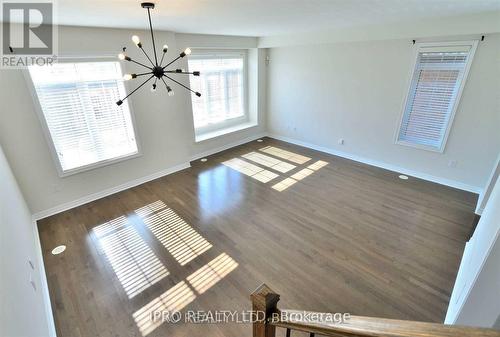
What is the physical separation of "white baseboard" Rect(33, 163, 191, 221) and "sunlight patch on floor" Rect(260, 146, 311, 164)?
7.02 feet

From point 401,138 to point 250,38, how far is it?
4219 millimetres

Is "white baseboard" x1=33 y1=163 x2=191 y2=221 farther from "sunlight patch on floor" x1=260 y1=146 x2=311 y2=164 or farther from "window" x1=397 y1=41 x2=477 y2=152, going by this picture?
"window" x1=397 y1=41 x2=477 y2=152

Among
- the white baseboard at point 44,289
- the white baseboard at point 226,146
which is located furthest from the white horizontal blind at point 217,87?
the white baseboard at point 44,289

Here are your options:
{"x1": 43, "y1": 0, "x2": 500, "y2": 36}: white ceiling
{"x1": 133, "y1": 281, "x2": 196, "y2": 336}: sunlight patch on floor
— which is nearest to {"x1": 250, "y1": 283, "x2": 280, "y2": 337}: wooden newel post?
{"x1": 133, "y1": 281, "x2": 196, "y2": 336}: sunlight patch on floor

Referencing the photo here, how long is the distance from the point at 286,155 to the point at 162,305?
14.1 ft

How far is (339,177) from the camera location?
Result: 4805 mm

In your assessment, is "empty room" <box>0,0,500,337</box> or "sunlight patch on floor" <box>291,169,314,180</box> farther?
"sunlight patch on floor" <box>291,169,314,180</box>

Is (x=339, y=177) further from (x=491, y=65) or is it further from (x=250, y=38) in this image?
(x=250, y=38)

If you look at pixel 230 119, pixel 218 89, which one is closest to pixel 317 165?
pixel 230 119

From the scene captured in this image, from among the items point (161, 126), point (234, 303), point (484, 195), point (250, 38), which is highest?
point (250, 38)

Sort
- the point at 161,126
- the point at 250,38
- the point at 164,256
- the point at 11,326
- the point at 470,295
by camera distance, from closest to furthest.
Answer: the point at 11,326 < the point at 470,295 < the point at 164,256 < the point at 161,126 < the point at 250,38

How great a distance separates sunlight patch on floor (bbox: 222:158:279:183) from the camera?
4.86 m

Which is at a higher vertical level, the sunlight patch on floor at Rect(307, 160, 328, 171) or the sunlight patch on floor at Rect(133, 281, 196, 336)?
the sunlight patch on floor at Rect(307, 160, 328, 171)

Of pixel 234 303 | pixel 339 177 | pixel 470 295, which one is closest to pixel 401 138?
pixel 339 177
